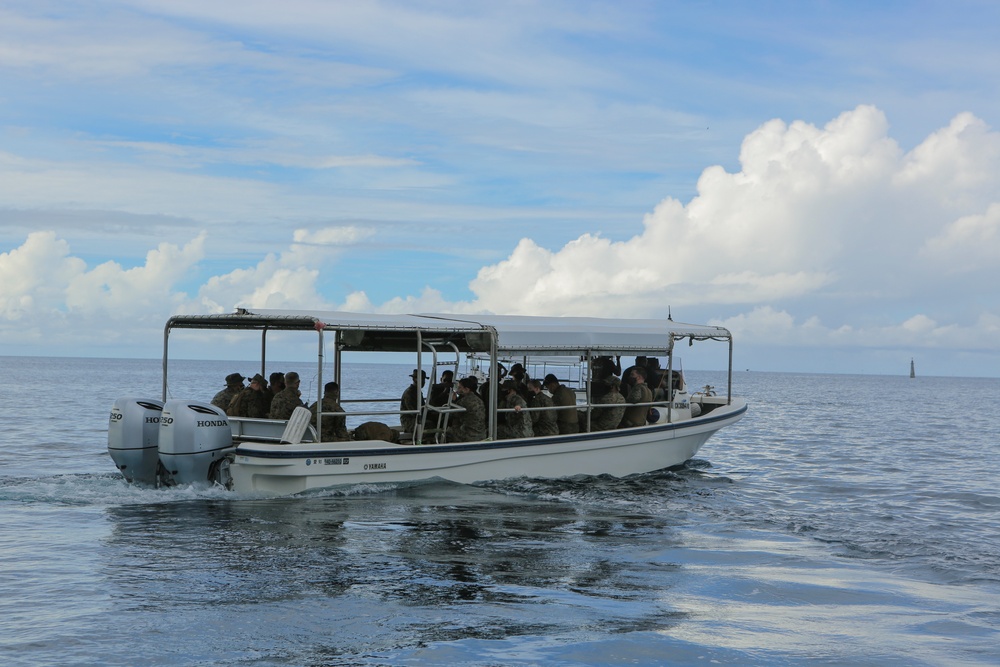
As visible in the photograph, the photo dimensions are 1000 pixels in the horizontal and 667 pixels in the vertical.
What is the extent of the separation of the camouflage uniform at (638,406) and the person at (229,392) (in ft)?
20.4

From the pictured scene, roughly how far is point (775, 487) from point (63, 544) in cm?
1230

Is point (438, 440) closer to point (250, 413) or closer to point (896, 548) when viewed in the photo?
point (250, 413)

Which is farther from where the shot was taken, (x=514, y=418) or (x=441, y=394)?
(x=514, y=418)

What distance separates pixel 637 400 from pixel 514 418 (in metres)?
2.38

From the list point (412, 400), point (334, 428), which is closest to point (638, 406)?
point (412, 400)

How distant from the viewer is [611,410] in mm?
16438

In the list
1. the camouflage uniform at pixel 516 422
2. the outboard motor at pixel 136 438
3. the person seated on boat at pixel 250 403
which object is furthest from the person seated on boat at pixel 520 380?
the outboard motor at pixel 136 438

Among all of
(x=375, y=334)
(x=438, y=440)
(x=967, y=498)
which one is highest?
(x=375, y=334)

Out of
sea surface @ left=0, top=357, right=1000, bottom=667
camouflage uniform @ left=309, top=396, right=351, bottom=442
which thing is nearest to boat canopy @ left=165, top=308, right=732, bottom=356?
camouflage uniform @ left=309, top=396, right=351, bottom=442

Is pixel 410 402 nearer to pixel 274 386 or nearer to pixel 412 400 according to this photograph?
pixel 412 400

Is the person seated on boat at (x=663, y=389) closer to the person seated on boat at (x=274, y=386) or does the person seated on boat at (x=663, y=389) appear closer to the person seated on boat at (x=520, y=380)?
the person seated on boat at (x=520, y=380)

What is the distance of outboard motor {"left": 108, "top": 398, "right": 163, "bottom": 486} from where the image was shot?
44.0 feet

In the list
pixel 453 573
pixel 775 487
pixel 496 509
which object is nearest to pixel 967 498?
pixel 775 487

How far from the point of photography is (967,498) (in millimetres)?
17703
